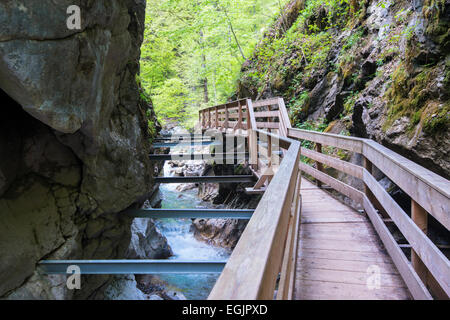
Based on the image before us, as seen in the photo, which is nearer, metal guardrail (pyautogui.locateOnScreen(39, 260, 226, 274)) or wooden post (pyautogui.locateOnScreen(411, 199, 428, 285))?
wooden post (pyautogui.locateOnScreen(411, 199, 428, 285))

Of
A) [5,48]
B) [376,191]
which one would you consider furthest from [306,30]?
[5,48]

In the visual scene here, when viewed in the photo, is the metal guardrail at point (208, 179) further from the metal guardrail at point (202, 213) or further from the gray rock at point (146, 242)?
the gray rock at point (146, 242)

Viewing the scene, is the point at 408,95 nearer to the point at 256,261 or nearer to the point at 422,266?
the point at 422,266

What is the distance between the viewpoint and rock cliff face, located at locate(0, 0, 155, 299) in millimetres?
3525

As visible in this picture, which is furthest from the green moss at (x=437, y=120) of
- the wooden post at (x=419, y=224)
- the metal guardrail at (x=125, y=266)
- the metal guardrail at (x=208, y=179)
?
the metal guardrail at (x=208, y=179)

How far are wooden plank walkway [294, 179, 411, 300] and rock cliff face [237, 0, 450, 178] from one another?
123 cm

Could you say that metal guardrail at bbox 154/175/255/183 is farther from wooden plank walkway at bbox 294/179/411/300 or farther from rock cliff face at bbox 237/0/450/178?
wooden plank walkway at bbox 294/179/411/300

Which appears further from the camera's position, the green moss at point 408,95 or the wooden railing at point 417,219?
the green moss at point 408,95

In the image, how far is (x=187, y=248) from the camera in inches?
505

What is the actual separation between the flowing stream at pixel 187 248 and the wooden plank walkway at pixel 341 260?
6421 mm

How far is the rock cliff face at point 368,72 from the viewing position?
Answer: 12.8 ft

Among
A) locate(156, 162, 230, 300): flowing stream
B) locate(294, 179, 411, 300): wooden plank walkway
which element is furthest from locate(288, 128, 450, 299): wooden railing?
locate(156, 162, 230, 300): flowing stream

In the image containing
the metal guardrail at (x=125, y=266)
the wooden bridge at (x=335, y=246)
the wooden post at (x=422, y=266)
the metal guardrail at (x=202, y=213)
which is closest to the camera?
the wooden bridge at (x=335, y=246)

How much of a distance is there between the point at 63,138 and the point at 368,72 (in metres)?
6.75
